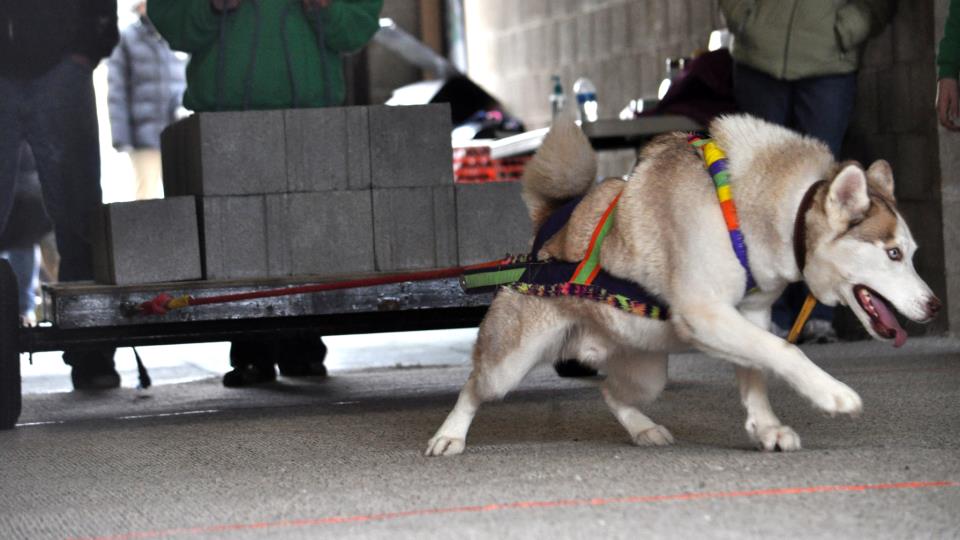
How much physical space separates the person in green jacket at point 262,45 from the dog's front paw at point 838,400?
97.7 inches

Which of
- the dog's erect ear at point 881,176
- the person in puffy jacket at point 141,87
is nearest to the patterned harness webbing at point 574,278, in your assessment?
the dog's erect ear at point 881,176

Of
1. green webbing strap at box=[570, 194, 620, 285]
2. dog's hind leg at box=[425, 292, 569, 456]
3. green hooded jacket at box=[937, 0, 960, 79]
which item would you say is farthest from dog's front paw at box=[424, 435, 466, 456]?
green hooded jacket at box=[937, 0, 960, 79]

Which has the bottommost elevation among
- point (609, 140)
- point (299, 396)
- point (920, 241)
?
point (299, 396)

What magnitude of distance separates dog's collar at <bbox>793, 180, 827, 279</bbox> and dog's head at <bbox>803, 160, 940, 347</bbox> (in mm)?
14

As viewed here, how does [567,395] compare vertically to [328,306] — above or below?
below

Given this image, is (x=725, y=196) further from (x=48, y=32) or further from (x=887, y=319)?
(x=48, y=32)

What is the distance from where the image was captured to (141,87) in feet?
42.4

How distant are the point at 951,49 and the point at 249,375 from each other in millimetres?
3563

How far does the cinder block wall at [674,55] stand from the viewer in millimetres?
7266

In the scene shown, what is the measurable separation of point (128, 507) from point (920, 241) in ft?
15.8

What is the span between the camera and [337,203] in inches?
217

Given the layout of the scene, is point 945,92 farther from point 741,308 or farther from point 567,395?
point 741,308

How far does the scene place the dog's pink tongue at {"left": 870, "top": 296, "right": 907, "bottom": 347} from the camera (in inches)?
149

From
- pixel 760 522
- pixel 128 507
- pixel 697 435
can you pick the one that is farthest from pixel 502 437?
pixel 760 522
